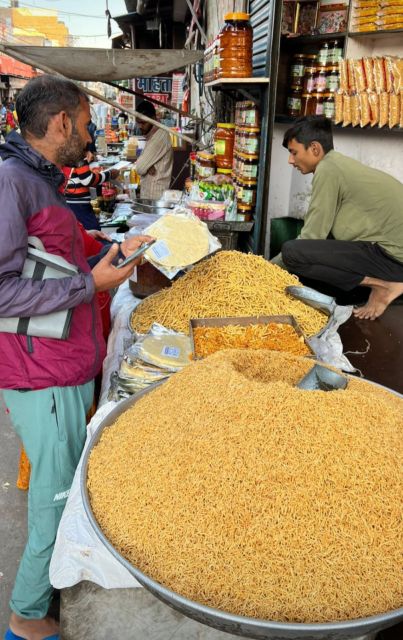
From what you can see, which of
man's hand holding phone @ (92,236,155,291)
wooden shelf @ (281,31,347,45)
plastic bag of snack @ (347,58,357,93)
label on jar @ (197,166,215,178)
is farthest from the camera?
label on jar @ (197,166,215,178)

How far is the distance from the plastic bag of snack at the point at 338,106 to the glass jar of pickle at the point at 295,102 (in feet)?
2.76

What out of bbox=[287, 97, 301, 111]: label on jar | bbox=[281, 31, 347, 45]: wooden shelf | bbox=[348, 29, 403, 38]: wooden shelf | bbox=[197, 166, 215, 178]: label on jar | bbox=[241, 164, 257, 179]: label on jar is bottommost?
bbox=[197, 166, 215, 178]: label on jar

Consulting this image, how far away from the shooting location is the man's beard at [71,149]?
160 centimetres

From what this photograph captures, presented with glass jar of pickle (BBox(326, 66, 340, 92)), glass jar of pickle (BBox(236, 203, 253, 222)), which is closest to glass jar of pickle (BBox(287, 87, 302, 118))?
glass jar of pickle (BBox(326, 66, 340, 92))

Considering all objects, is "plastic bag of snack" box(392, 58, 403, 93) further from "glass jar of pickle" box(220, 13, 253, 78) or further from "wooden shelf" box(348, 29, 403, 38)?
"glass jar of pickle" box(220, 13, 253, 78)

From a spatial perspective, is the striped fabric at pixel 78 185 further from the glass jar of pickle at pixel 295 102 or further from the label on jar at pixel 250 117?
the glass jar of pickle at pixel 295 102

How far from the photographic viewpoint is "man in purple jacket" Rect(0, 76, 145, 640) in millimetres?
1479

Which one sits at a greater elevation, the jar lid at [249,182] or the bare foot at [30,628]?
the jar lid at [249,182]

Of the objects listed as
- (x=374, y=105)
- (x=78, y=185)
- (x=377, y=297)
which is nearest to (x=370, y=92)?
(x=374, y=105)

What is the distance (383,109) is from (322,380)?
117 inches

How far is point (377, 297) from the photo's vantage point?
135 inches

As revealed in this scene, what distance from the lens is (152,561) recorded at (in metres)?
0.99

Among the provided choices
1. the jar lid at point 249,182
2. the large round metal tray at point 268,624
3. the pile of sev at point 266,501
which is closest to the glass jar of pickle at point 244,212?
the jar lid at point 249,182

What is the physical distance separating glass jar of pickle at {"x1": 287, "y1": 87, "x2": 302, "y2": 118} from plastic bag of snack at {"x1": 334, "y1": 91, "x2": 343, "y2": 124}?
33.1 inches
